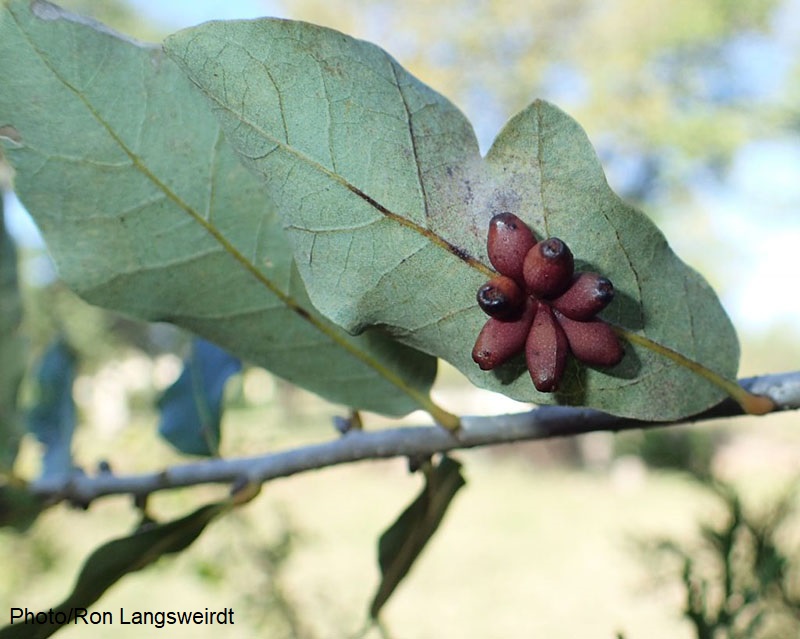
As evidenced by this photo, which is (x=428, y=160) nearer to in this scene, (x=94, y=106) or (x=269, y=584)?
(x=94, y=106)

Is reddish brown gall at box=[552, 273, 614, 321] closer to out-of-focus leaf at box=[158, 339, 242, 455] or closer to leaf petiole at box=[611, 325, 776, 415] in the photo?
leaf petiole at box=[611, 325, 776, 415]

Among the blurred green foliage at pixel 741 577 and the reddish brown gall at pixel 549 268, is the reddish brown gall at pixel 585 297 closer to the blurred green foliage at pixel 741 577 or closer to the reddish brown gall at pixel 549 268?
the reddish brown gall at pixel 549 268

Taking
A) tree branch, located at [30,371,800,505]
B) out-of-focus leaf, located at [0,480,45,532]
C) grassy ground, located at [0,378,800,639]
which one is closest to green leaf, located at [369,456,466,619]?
tree branch, located at [30,371,800,505]

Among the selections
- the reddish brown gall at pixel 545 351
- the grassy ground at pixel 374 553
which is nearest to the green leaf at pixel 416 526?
the reddish brown gall at pixel 545 351

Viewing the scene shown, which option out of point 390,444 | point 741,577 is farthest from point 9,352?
point 741,577

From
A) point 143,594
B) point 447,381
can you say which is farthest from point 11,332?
point 447,381
